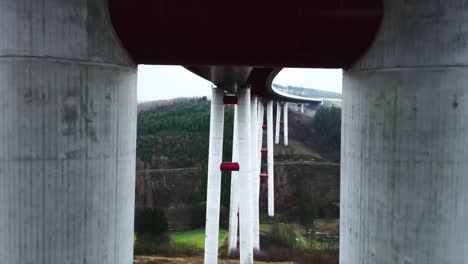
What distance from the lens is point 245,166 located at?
26.0 metres

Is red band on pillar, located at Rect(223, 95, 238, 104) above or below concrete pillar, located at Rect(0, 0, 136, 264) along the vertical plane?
above

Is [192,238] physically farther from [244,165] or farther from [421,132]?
[421,132]

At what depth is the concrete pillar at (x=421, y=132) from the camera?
20.9ft

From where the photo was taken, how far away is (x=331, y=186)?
70.6m

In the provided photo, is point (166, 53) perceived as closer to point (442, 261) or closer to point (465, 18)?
point (465, 18)

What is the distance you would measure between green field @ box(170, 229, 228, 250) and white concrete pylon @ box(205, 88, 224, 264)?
19.2 metres

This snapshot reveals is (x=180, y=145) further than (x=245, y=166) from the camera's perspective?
Yes

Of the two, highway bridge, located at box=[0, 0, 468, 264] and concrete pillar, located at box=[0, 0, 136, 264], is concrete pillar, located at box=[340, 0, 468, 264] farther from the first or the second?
concrete pillar, located at box=[0, 0, 136, 264]

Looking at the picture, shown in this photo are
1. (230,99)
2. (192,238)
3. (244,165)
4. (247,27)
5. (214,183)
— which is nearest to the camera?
(247,27)

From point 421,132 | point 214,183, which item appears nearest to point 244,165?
point 214,183

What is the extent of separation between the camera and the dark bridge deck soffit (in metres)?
6.35

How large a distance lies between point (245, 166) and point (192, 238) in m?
27.6

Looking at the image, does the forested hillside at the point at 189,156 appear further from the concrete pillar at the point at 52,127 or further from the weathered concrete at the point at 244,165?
the concrete pillar at the point at 52,127

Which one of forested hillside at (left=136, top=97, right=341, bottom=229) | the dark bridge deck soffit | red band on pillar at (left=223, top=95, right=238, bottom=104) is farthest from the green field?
the dark bridge deck soffit
